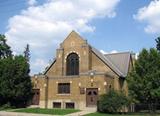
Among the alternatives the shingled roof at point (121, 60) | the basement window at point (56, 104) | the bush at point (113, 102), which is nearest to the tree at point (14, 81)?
the basement window at point (56, 104)

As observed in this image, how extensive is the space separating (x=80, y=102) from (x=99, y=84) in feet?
12.4

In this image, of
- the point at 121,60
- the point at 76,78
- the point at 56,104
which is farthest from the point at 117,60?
the point at 56,104

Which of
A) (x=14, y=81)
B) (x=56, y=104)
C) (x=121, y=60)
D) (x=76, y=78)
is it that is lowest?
(x=56, y=104)

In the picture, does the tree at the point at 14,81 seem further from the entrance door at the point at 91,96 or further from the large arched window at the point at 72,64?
the entrance door at the point at 91,96

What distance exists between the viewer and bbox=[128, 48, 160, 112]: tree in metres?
43.2

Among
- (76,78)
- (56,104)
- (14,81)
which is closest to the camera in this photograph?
(14,81)

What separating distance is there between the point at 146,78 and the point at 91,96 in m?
8.65

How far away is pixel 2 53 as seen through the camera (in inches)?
2672

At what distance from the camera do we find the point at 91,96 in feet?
157

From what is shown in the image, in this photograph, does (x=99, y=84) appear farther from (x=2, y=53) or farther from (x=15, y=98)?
(x=2, y=53)

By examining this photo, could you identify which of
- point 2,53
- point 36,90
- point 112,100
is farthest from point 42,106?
point 2,53

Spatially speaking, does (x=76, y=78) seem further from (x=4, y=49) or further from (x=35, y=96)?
(x=4, y=49)

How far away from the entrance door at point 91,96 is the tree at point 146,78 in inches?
213

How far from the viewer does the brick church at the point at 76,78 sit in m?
47.7
